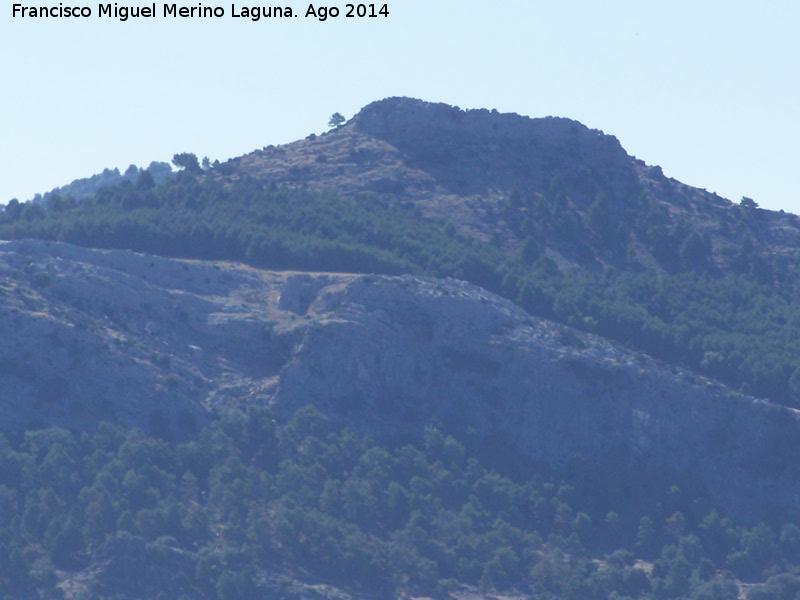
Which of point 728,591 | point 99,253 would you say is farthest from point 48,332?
point 728,591

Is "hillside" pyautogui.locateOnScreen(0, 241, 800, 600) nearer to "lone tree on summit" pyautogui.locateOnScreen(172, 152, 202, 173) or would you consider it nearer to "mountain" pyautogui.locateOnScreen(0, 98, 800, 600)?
"mountain" pyautogui.locateOnScreen(0, 98, 800, 600)

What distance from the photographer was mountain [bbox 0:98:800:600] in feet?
248

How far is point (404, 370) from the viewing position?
9000 centimetres

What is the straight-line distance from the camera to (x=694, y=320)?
102 meters

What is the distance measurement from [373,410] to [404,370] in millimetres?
2995

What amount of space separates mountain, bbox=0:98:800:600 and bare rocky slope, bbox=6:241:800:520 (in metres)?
0.14

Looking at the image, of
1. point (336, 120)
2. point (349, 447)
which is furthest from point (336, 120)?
point (349, 447)

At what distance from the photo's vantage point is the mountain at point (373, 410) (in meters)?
75.7

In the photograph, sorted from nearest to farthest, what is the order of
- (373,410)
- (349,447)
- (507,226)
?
(349,447)
(373,410)
(507,226)

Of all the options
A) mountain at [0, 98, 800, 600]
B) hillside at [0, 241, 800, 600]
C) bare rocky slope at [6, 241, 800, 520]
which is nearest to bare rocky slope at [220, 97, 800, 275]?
mountain at [0, 98, 800, 600]

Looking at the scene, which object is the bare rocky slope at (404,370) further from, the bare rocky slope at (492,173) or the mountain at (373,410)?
the bare rocky slope at (492,173)

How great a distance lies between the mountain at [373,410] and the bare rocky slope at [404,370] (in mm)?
140

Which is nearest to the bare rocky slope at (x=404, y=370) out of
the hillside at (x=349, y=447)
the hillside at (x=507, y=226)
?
the hillside at (x=349, y=447)

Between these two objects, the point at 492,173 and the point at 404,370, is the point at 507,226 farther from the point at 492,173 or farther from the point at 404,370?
the point at 404,370
